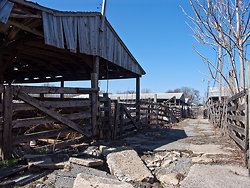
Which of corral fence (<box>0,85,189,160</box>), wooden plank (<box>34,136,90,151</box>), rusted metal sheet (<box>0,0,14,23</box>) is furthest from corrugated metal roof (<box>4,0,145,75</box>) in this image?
wooden plank (<box>34,136,90,151</box>)

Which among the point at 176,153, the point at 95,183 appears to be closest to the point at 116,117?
the point at 176,153

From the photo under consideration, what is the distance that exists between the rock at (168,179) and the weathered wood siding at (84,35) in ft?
14.1

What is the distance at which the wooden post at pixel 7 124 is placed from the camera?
12.1 ft

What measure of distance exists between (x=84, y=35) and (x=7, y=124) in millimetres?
3818

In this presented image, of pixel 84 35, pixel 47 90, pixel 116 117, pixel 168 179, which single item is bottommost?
pixel 168 179

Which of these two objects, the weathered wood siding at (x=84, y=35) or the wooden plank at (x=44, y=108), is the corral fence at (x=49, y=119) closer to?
the wooden plank at (x=44, y=108)

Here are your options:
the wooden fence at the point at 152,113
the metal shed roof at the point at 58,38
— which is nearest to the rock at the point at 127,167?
the metal shed roof at the point at 58,38

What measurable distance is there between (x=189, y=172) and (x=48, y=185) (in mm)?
2420

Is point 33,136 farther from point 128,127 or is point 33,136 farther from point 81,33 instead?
point 128,127

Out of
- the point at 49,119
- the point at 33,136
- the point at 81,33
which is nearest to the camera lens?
the point at 33,136

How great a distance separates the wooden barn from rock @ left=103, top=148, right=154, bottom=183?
4.88ft

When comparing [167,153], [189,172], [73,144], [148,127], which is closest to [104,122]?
[73,144]

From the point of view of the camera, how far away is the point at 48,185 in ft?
9.36

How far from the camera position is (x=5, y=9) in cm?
398
